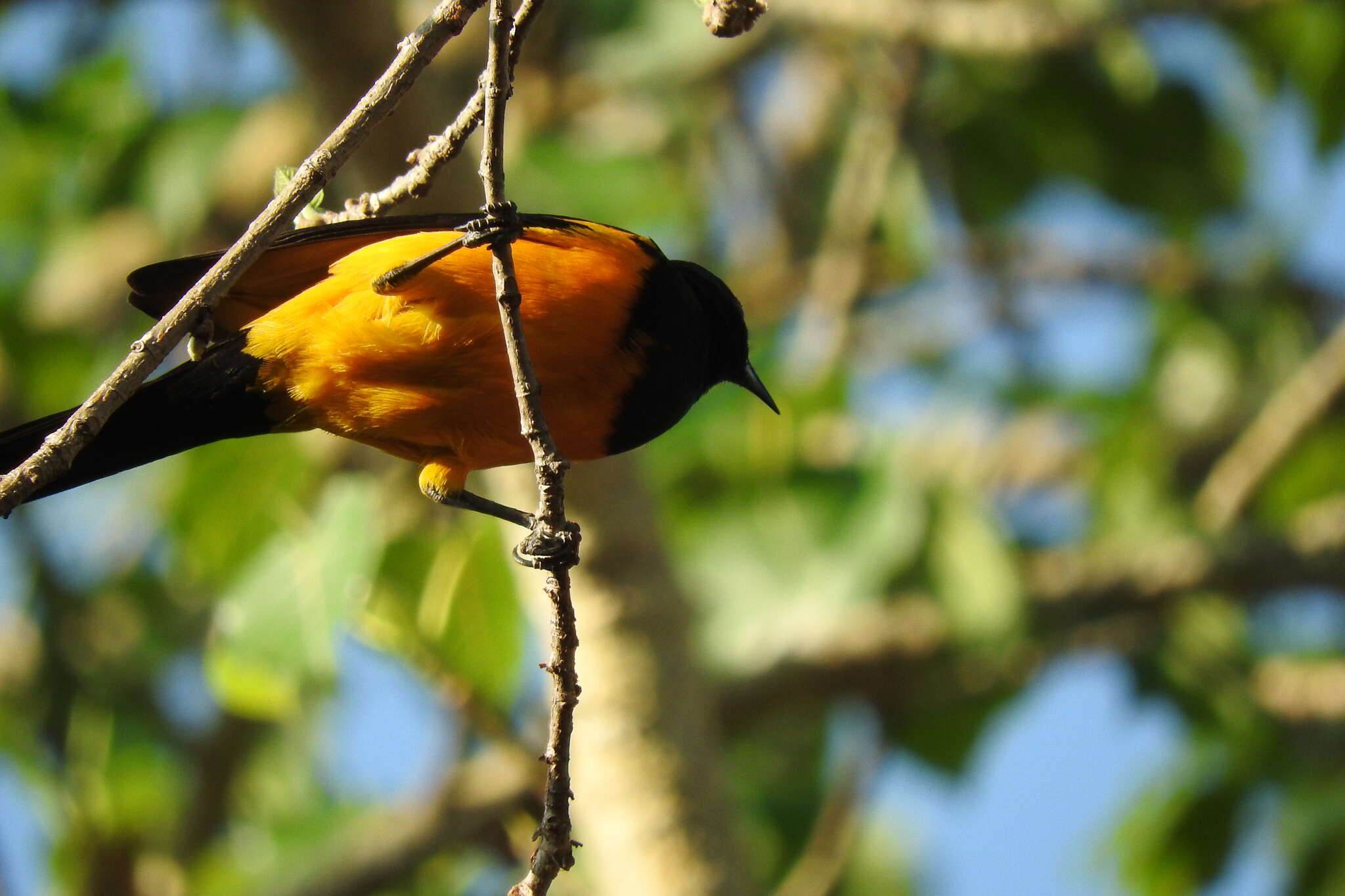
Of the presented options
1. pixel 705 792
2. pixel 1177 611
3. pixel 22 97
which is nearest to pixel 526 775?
pixel 705 792

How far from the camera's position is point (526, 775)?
13.3 ft

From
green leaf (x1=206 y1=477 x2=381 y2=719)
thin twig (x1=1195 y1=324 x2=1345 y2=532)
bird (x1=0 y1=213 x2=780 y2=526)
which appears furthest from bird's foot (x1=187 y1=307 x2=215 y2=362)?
thin twig (x1=1195 y1=324 x2=1345 y2=532)

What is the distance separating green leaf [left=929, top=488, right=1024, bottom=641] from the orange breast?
81.0 inches

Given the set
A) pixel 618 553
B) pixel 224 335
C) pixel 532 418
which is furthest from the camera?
pixel 618 553

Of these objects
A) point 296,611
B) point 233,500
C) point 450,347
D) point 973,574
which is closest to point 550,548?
point 450,347

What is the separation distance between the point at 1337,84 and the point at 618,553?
351cm

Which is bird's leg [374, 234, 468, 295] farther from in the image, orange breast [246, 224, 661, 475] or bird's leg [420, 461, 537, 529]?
bird's leg [420, 461, 537, 529]

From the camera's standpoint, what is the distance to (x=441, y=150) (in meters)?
2.62

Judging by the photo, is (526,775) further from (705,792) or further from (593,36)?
(593,36)

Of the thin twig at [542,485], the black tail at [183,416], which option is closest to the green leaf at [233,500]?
the black tail at [183,416]

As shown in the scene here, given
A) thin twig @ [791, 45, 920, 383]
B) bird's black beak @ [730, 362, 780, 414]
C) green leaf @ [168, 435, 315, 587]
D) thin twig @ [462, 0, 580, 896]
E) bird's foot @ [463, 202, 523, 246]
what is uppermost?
thin twig @ [791, 45, 920, 383]

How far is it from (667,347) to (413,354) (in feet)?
1.89

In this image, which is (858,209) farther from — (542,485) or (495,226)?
(542,485)

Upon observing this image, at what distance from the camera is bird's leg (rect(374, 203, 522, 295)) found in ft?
8.30
